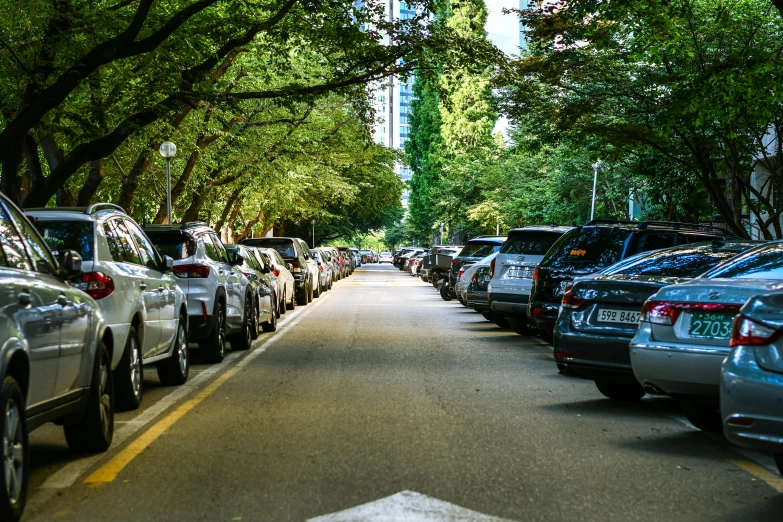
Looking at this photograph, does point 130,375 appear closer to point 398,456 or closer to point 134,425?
point 134,425

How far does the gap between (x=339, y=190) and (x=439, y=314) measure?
2551 cm

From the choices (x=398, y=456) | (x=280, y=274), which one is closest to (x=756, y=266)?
(x=398, y=456)

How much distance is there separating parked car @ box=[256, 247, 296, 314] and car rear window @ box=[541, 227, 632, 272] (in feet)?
24.8

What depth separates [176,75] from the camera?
19.5 m

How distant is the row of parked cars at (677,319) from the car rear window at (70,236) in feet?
13.9

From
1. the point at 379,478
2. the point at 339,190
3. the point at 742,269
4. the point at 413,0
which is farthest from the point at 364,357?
the point at 339,190

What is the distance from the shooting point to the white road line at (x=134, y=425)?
637 centimetres

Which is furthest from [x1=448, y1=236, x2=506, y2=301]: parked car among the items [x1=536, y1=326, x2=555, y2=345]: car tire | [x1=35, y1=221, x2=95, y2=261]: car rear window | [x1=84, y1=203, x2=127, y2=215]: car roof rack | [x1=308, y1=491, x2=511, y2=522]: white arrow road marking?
[x1=308, y1=491, x2=511, y2=522]: white arrow road marking

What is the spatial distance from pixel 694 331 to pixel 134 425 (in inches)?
172

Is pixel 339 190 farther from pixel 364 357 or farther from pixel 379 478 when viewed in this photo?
pixel 379 478

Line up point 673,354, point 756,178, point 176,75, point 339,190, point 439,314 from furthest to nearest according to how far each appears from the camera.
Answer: point 339,190, point 756,178, point 439,314, point 176,75, point 673,354

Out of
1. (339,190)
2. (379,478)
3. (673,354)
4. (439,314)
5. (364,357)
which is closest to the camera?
(379,478)

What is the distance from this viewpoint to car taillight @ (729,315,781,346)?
18.7ft

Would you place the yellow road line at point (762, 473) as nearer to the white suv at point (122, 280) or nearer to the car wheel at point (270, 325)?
the white suv at point (122, 280)
